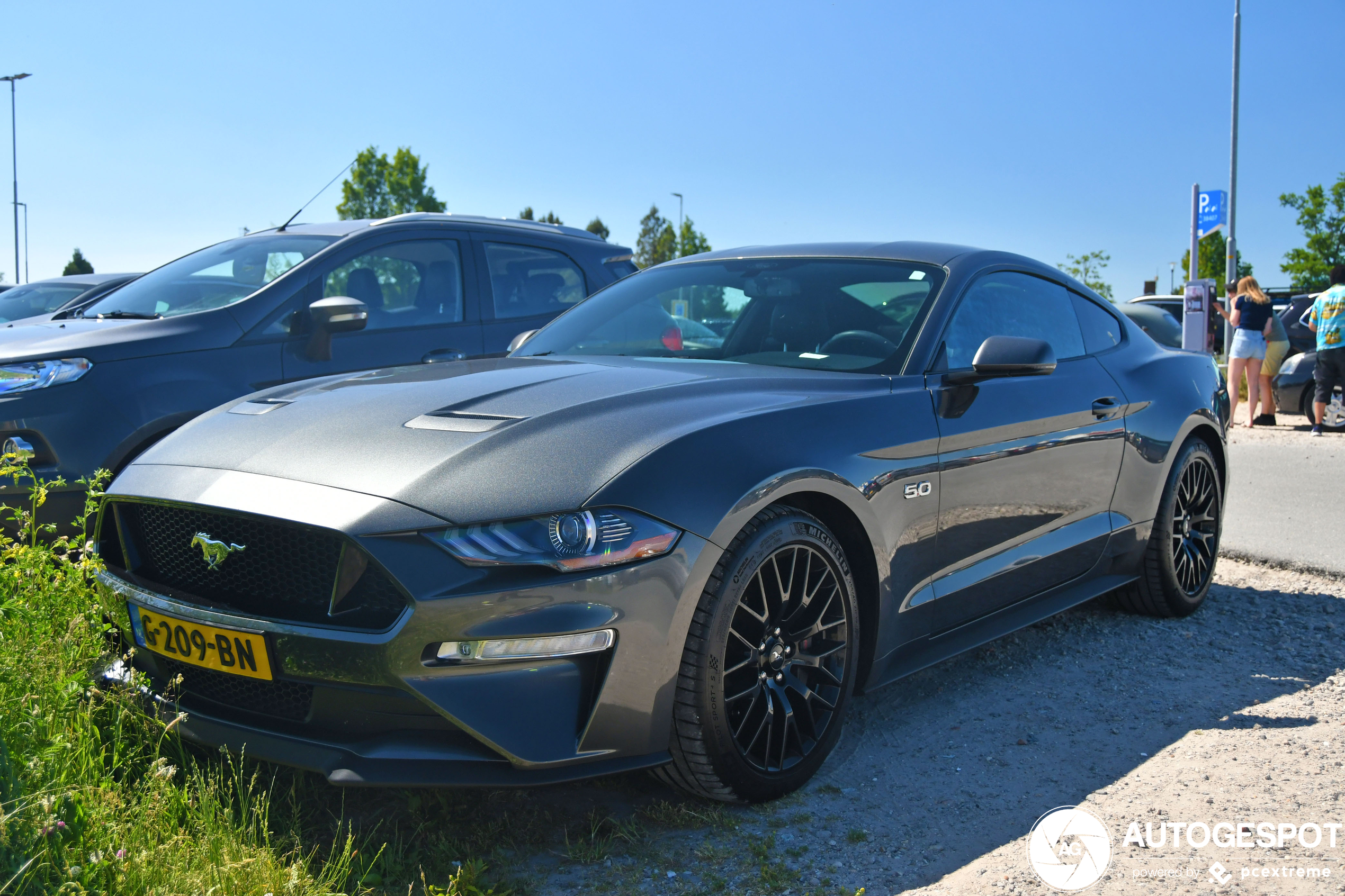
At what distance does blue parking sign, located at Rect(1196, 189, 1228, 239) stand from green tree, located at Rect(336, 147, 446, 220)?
1229 inches

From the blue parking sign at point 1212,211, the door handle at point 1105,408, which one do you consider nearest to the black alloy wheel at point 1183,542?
the door handle at point 1105,408

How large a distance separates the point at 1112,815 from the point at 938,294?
1.71 m

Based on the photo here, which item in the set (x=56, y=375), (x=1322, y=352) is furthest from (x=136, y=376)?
(x=1322, y=352)

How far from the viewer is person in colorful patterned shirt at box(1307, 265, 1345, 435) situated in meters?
11.0

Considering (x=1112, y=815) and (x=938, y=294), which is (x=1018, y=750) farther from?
(x=938, y=294)

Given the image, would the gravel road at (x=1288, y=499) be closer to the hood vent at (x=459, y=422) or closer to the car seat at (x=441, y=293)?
the car seat at (x=441, y=293)

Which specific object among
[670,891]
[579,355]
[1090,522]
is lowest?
[670,891]

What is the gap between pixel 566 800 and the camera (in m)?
2.90

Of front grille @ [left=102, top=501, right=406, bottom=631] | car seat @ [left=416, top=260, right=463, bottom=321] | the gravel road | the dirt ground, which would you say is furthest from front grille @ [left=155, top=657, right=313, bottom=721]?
the gravel road

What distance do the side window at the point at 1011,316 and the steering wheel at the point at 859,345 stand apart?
22cm

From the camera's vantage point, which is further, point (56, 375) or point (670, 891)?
point (56, 375)

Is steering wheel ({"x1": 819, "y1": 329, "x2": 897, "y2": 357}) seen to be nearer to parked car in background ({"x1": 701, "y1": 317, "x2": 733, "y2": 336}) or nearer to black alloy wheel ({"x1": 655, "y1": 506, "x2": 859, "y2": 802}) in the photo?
parked car in background ({"x1": 701, "y1": 317, "x2": 733, "y2": 336})

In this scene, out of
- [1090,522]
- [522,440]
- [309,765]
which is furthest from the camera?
[1090,522]

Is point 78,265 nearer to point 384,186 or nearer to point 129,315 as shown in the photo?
point 384,186
